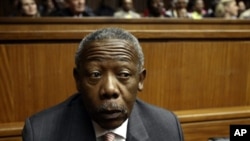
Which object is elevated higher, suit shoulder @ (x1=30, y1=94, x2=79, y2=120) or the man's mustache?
the man's mustache

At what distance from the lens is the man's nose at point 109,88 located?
2.19 feet

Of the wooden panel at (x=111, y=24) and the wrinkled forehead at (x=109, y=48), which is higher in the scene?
the wrinkled forehead at (x=109, y=48)

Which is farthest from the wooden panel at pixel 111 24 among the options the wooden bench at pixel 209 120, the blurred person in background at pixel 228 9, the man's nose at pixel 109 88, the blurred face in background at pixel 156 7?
the blurred face in background at pixel 156 7

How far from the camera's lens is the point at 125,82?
0.69 meters

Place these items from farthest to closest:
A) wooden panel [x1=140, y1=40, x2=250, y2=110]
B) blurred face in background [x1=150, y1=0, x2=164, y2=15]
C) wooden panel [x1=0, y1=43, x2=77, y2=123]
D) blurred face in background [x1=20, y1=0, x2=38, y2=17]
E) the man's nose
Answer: blurred face in background [x1=150, y1=0, x2=164, y2=15] → blurred face in background [x1=20, y1=0, x2=38, y2=17] → wooden panel [x1=140, y1=40, x2=250, y2=110] → wooden panel [x1=0, y1=43, x2=77, y2=123] → the man's nose

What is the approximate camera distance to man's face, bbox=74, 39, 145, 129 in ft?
2.22

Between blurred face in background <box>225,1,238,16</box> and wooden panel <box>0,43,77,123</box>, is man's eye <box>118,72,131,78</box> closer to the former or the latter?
wooden panel <box>0,43,77,123</box>

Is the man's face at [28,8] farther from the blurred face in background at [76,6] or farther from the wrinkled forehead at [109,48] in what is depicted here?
the wrinkled forehead at [109,48]

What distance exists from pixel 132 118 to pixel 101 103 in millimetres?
122

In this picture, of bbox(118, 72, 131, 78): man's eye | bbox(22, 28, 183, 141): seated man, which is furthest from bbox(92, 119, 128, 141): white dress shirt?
bbox(118, 72, 131, 78): man's eye

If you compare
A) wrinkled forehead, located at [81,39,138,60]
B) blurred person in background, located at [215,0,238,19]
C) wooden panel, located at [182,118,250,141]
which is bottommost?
wooden panel, located at [182,118,250,141]

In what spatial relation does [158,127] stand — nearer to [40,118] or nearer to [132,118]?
[132,118]

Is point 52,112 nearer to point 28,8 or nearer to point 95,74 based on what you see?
point 95,74

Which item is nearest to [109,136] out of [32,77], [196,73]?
[32,77]
